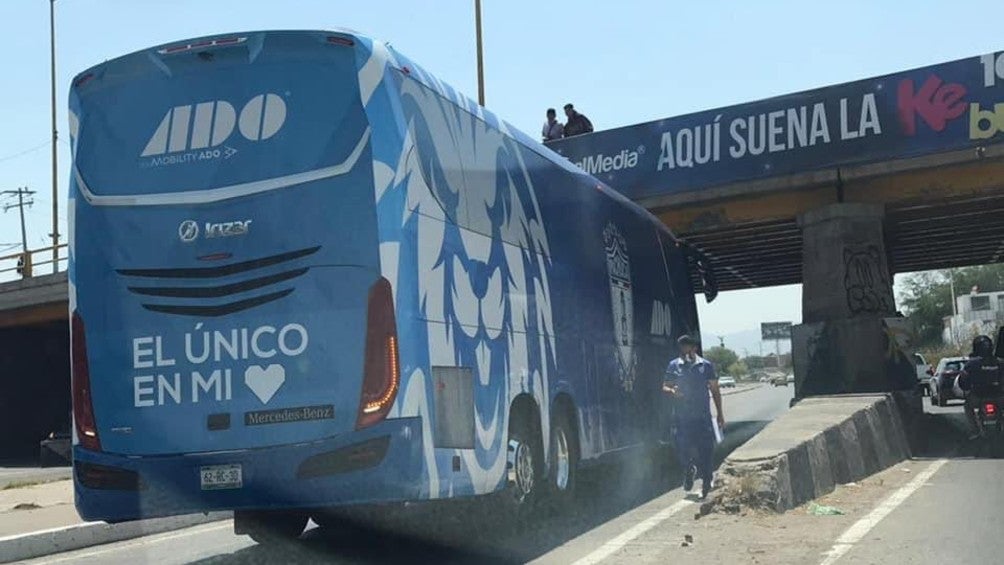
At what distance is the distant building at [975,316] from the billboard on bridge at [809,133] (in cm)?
6836

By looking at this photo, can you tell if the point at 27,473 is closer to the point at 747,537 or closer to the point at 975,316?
the point at 747,537

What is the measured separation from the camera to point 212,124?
7.88 m

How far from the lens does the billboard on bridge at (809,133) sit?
64.4 feet

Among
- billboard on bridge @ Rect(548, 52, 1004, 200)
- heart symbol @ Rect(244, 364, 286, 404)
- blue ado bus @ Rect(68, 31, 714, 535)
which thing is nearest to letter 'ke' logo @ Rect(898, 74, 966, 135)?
billboard on bridge @ Rect(548, 52, 1004, 200)

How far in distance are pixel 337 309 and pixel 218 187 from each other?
1.26m

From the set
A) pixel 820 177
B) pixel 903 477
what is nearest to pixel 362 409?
pixel 903 477

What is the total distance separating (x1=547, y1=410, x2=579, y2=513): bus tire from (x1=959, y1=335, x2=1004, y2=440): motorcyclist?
10034mm

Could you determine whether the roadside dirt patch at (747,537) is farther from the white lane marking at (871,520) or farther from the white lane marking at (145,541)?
the white lane marking at (145,541)

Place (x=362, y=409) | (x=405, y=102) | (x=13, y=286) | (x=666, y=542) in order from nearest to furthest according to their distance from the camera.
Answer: (x=362, y=409), (x=405, y=102), (x=666, y=542), (x=13, y=286)

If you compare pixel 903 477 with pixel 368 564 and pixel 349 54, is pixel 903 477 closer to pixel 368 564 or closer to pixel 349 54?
pixel 368 564

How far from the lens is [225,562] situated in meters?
9.29

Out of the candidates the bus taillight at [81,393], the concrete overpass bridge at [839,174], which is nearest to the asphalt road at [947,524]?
the bus taillight at [81,393]

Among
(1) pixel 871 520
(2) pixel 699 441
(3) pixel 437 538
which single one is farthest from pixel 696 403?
(3) pixel 437 538

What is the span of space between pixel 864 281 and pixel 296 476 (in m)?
16.2
